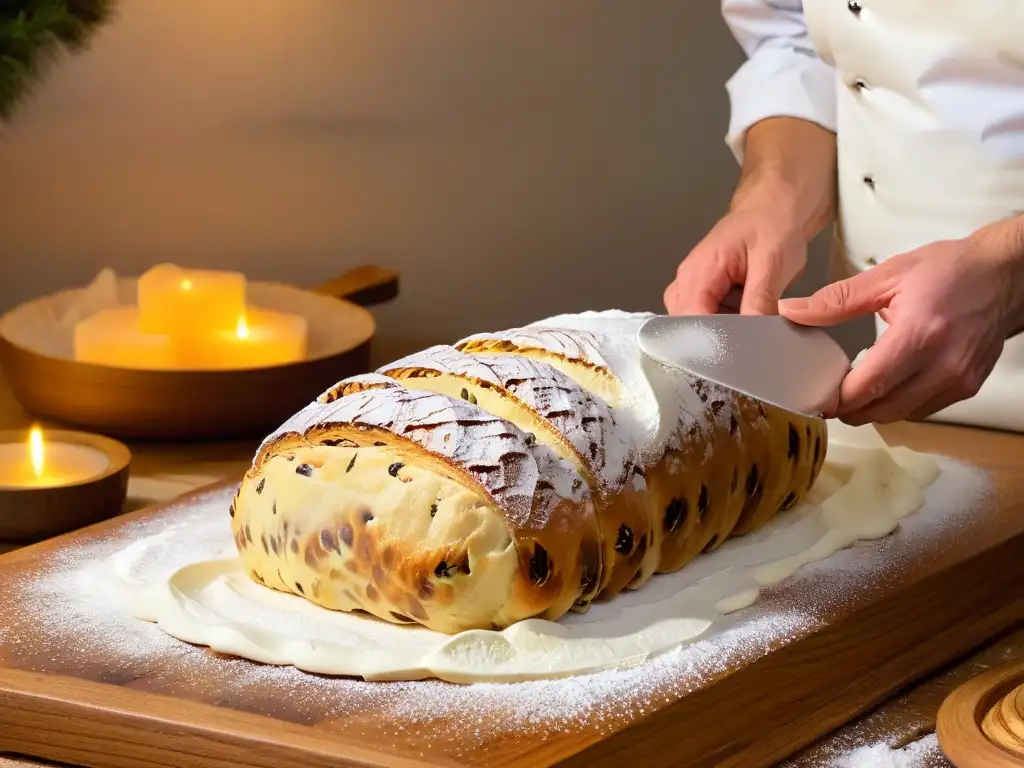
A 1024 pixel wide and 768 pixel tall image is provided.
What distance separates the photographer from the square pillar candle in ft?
5.24

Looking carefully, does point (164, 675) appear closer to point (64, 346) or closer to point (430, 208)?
point (64, 346)

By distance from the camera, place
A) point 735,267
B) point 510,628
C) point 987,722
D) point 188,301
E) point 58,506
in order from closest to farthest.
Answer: point 987,722, point 510,628, point 58,506, point 735,267, point 188,301

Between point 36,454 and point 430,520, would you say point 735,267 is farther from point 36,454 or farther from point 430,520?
point 36,454

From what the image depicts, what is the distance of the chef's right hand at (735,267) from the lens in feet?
4.76

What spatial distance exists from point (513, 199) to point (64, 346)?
101 centimetres

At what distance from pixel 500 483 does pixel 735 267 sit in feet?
1.92

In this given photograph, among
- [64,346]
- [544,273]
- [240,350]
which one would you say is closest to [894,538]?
[240,350]

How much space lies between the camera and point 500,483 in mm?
983

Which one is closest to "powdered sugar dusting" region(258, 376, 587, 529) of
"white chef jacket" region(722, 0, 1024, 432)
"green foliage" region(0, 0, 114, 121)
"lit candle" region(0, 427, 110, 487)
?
"lit candle" region(0, 427, 110, 487)

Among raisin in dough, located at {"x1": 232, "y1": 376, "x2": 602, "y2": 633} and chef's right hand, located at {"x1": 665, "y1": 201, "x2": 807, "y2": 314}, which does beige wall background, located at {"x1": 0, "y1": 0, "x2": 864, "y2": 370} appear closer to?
chef's right hand, located at {"x1": 665, "y1": 201, "x2": 807, "y2": 314}

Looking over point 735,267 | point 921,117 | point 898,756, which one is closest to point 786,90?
point 921,117

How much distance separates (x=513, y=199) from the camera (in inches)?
96.8

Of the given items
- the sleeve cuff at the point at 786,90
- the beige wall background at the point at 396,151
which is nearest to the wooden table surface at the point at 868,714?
the sleeve cuff at the point at 786,90

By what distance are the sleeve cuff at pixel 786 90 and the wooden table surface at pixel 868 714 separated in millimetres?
431
